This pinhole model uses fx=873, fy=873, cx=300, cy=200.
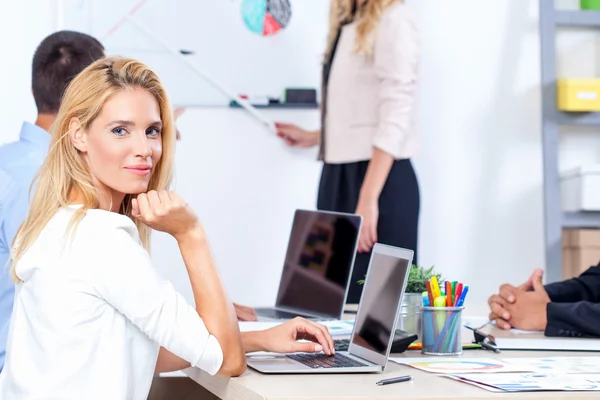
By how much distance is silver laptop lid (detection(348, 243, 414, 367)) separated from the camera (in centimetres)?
132

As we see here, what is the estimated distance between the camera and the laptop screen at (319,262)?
79.4 inches

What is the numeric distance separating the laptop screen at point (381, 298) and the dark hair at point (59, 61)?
1.11 metres

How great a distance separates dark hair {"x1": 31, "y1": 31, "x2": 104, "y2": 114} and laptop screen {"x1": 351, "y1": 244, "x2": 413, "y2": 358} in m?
1.11

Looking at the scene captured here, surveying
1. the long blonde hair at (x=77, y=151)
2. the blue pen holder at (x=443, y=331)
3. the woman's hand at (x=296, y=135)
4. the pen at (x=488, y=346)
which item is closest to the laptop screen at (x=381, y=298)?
the blue pen holder at (x=443, y=331)

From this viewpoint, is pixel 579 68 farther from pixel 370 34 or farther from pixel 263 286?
pixel 263 286

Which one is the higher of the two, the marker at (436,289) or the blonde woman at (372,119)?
the blonde woman at (372,119)

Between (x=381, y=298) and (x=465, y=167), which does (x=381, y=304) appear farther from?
(x=465, y=167)

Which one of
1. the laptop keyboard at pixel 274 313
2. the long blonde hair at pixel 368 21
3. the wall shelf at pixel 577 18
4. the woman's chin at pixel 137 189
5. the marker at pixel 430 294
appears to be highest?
the wall shelf at pixel 577 18

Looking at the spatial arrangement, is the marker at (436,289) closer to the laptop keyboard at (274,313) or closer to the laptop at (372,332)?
the laptop at (372,332)

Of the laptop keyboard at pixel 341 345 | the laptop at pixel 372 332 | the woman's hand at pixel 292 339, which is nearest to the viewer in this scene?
the laptop at pixel 372 332

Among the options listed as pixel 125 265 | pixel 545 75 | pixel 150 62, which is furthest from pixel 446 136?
pixel 125 265

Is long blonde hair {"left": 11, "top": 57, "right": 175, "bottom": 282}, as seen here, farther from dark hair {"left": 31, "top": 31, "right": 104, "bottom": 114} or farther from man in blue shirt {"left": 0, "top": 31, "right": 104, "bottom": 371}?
dark hair {"left": 31, "top": 31, "right": 104, "bottom": 114}

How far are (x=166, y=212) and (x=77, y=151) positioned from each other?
186 millimetres

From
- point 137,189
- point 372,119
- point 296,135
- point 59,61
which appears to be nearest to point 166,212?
point 137,189
